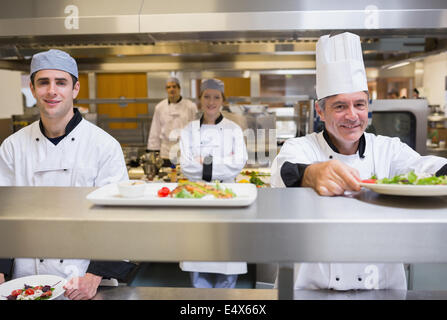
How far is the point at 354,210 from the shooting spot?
0.79 meters

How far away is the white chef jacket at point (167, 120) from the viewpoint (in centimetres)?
482

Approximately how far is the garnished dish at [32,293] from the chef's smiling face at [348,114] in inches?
44.9

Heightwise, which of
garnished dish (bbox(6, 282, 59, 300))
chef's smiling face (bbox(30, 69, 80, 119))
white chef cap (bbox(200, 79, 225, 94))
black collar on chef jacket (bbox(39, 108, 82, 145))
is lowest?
garnished dish (bbox(6, 282, 59, 300))

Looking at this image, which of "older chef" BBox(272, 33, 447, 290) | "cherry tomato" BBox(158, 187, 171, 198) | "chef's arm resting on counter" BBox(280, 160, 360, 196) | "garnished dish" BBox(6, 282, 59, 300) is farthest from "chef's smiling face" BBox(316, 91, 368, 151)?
"garnished dish" BBox(6, 282, 59, 300)

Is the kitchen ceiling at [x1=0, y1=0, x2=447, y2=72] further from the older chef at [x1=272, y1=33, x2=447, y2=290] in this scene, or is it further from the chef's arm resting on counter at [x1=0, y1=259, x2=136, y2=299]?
the chef's arm resting on counter at [x1=0, y1=259, x2=136, y2=299]

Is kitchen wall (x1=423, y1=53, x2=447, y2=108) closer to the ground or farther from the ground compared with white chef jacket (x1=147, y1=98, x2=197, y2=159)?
farther from the ground

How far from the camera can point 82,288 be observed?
129 centimetres

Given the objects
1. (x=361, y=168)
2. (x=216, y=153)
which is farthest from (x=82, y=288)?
(x=216, y=153)

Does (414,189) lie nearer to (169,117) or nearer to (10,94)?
(169,117)

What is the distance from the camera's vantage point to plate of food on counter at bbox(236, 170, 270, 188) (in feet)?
9.93

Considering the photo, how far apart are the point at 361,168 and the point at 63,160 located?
1.31 meters

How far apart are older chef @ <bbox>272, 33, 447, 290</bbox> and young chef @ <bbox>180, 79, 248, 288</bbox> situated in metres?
1.65

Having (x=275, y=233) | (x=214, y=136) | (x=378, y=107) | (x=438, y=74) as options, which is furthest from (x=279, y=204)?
(x=438, y=74)
